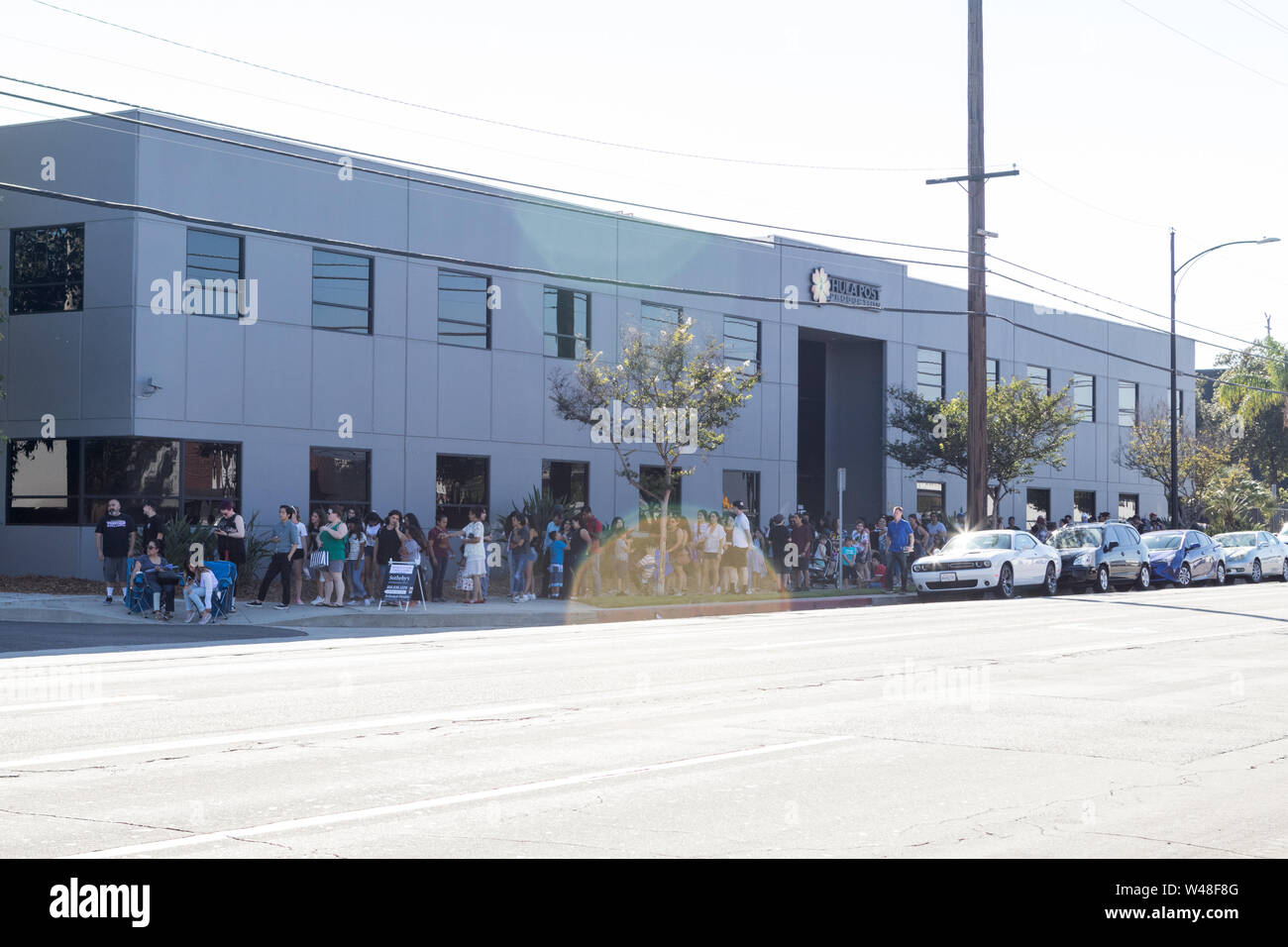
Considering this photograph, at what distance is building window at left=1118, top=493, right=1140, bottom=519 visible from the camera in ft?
183

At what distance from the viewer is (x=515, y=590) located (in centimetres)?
2742

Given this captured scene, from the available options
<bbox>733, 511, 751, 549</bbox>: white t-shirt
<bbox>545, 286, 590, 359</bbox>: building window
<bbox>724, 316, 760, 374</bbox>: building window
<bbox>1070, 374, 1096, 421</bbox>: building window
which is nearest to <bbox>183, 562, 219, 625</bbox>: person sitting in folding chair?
<bbox>733, 511, 751, 549</bbox>: white t-shirt

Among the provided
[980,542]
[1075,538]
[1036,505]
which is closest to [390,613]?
[980,542]

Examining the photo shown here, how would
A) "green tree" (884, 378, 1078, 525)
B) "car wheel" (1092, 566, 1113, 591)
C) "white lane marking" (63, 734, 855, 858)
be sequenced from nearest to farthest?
1. "white lane marking" (63, 734, 855, 858)
2. "car wheel" (1092, 566, 1113, 591)
3. "green tree" (884, 378, 1078, 525)

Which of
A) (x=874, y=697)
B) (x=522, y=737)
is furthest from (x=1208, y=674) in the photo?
(x=522, y=737)

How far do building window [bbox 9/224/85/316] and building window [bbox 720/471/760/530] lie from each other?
1684 cm

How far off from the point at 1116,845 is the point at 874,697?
560 cm

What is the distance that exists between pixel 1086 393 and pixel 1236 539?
15.2 metres

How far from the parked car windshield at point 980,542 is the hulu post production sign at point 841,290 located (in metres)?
11.4

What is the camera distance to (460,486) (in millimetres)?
31562

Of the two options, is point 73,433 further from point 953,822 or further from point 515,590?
point 953,822

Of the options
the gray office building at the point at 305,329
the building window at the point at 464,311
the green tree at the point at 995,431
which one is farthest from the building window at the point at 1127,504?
the building window at the point at 464,311

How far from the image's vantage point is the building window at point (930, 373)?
1804 inches

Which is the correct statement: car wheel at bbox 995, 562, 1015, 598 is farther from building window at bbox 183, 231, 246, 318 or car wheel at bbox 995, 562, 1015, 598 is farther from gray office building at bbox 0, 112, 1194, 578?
building window at bbox 183, 231, 246, 318
